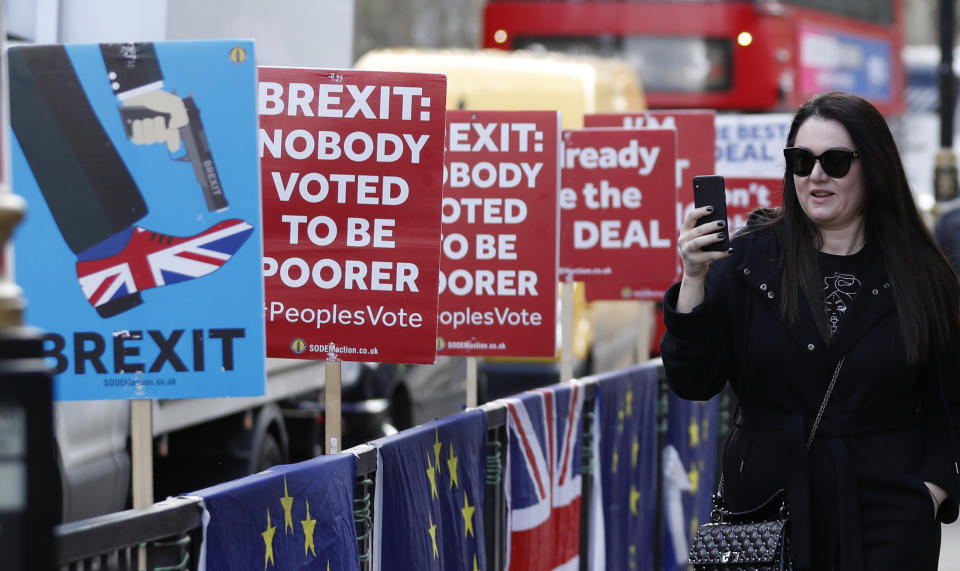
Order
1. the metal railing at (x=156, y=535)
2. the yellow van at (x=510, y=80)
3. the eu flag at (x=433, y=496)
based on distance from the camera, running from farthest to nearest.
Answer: the yellow van at (x=510, y=80) < the eu flag at (x=433, y=496) < the metal railing at (x=156, y=535)

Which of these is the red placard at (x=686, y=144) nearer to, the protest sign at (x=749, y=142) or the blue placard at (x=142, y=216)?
the protest sign at (x=749, y=142)

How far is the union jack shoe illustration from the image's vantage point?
3494 millimetres

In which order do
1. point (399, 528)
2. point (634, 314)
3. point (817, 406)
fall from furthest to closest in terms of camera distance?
1. point (634, 314)
2. point (399, 528)
3. point (817, 406)

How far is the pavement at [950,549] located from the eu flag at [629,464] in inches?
78.7

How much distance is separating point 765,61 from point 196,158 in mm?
14087

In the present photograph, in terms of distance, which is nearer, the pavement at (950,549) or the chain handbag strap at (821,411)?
the chain handbag strap at (821,411)

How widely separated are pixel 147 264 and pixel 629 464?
11.9 feet

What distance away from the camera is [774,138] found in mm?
11141

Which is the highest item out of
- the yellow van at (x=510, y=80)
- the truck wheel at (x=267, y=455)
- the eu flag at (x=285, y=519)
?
the yellow van at (x=510, y=80)

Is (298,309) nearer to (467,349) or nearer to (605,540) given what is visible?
(467,349)

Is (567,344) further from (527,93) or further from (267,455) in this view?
(527,93)

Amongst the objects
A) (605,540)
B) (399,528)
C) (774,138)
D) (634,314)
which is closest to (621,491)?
(605,540)

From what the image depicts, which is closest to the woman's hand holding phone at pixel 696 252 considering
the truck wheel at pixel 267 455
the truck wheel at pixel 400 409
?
the truck wheel at pixel 267 455

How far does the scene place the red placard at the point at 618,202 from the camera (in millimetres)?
7102
